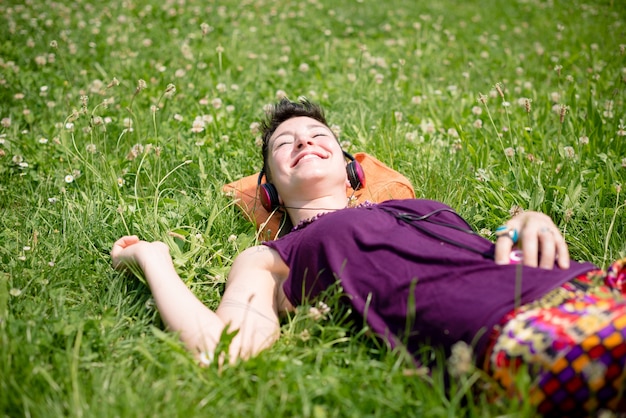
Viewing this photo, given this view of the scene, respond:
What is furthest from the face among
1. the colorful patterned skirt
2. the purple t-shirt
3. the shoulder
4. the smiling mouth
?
the colorful patterned skirt

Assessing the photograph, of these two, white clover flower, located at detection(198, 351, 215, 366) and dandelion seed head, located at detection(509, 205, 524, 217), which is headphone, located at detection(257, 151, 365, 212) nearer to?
dandelion seed head, located at detection(509, 205, 524, 217)

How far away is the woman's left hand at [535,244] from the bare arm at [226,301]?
1.02m

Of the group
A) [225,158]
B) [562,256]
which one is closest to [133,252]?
[225,158]

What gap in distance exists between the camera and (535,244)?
8.05 feet

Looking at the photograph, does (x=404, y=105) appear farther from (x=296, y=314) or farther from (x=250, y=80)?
(x=296, y=314)

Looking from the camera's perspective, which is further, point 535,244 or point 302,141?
point 302,141

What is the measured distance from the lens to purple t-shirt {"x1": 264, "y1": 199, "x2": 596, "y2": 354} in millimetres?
2252

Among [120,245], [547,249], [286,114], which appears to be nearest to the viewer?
[547,249]

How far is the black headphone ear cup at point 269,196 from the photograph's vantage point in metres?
3.42

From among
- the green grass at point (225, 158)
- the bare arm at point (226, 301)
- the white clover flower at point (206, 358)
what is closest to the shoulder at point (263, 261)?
the bare arm at point (226, 301)

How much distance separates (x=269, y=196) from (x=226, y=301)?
2.89ft

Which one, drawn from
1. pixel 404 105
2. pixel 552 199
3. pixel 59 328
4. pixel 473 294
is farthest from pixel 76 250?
pixel 404 105

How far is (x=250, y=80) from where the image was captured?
223 inches

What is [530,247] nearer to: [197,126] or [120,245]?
[120,245]
